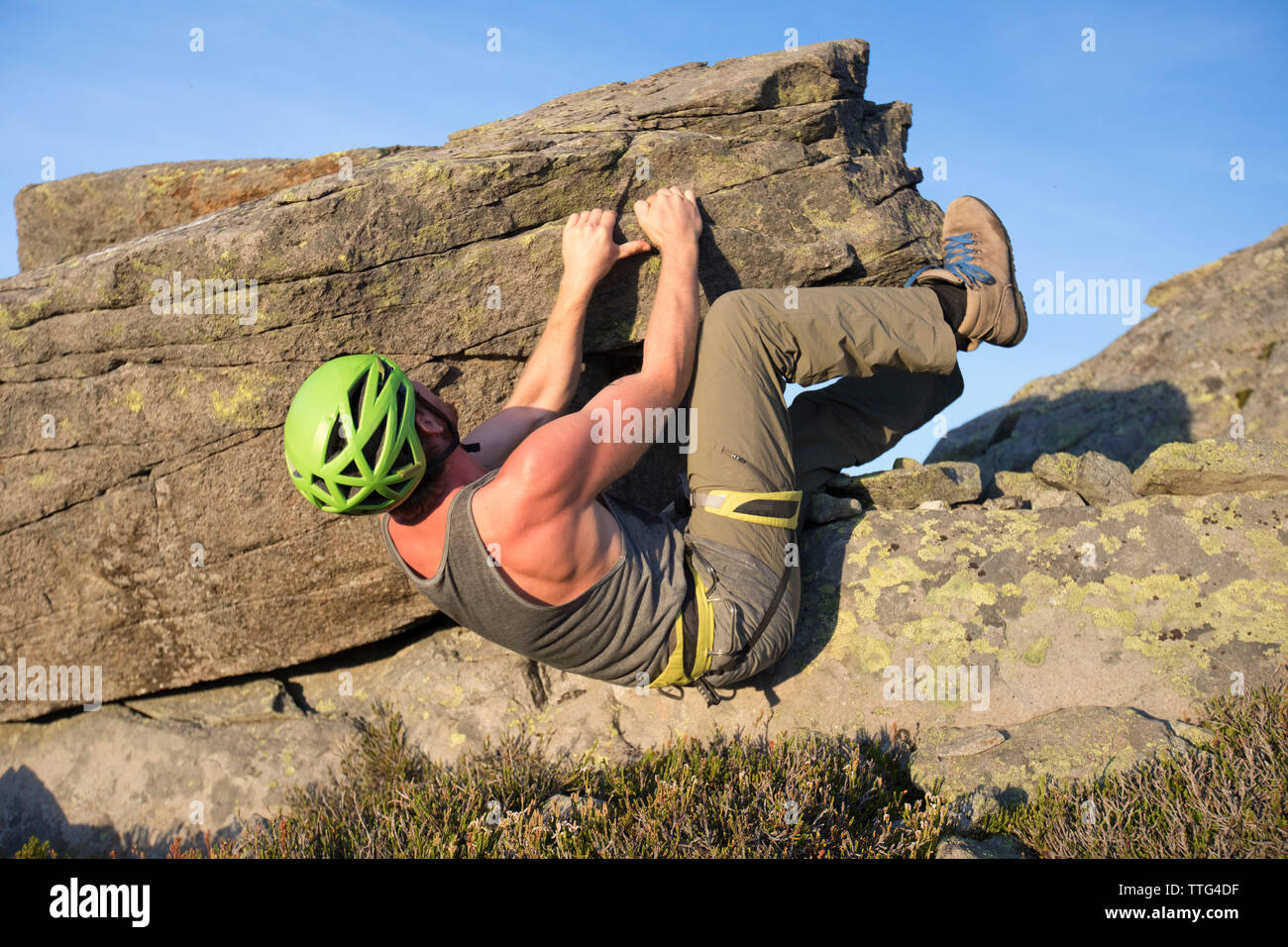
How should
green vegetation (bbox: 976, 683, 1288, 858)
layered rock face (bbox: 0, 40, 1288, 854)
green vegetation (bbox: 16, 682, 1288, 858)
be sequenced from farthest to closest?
1. layered rock face (bbox: 0, 40, 1288, 854)
2. green vegetation (bbox: 16, 682, 1288, 858)
3. green vegetation (bbox: 976, 683, 1288, 858)

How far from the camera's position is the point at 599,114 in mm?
8328

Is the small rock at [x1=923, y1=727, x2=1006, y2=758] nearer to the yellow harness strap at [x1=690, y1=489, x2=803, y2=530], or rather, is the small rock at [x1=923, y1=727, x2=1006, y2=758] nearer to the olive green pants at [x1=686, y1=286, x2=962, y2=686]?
the olive green pants at [x1=686, y1=286, x2=962, y2=686]

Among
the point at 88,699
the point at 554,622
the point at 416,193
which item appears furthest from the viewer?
the point at 88,699

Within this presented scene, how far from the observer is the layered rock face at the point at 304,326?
22.8ft

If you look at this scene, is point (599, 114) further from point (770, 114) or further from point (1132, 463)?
point (1132, 463)

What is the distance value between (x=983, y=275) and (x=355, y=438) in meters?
5.16

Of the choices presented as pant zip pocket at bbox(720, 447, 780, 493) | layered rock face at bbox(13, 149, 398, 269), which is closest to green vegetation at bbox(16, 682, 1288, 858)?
pant zip pocket at bbox(720, 447, 780, 493)

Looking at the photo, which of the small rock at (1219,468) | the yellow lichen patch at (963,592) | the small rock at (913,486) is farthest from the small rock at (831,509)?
the small rock at (1219,468)

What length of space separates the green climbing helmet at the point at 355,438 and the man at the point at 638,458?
0.04 feet

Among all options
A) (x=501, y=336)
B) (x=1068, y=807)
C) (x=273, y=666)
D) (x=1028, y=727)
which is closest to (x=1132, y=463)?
(x=1028, y=727)

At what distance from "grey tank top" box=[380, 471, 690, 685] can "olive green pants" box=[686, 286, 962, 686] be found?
13.7 inches

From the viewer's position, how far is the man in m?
5.57

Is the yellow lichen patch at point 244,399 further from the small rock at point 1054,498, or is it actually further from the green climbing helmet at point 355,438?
the small rock at point 1054,498

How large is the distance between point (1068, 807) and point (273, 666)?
649 centimetres
